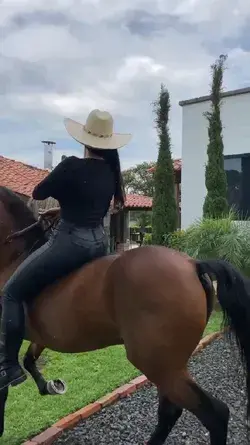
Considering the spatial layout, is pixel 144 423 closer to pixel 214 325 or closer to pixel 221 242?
pixel 214 325

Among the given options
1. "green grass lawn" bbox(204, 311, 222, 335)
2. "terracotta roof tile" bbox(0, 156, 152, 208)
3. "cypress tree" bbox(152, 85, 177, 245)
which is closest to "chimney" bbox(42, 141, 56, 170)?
"terracotta roof tile" bbox(0, 156, 152, 208)

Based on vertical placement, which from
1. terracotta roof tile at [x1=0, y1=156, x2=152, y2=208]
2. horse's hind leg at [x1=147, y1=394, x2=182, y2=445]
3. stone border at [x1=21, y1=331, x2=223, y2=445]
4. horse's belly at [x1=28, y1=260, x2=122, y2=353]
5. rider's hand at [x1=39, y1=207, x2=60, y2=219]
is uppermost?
terracotta roof tile at [x1=0, y1=156, x2=152, y2=208]

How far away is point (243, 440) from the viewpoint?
351 centimetres

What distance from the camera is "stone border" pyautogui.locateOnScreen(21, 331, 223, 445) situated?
10.9 ft

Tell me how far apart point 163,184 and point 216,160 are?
2.15 m

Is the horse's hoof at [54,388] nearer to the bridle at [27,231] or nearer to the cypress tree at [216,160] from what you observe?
the bridle at [27,231]

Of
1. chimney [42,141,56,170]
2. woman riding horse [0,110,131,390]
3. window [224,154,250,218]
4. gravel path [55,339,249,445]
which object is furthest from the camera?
chimney [42,141,56,170]

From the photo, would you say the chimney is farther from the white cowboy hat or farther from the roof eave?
the white cowboy hat

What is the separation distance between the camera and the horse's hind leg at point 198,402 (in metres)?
2.63

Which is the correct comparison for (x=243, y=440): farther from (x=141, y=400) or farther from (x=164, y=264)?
(x=164, y=264)

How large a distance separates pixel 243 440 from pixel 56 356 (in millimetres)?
2544

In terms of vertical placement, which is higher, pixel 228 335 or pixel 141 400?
pixel 228 335

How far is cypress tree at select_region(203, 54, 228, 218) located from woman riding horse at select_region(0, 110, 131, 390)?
30.8 feet

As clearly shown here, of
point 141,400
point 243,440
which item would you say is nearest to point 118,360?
point 141,400
